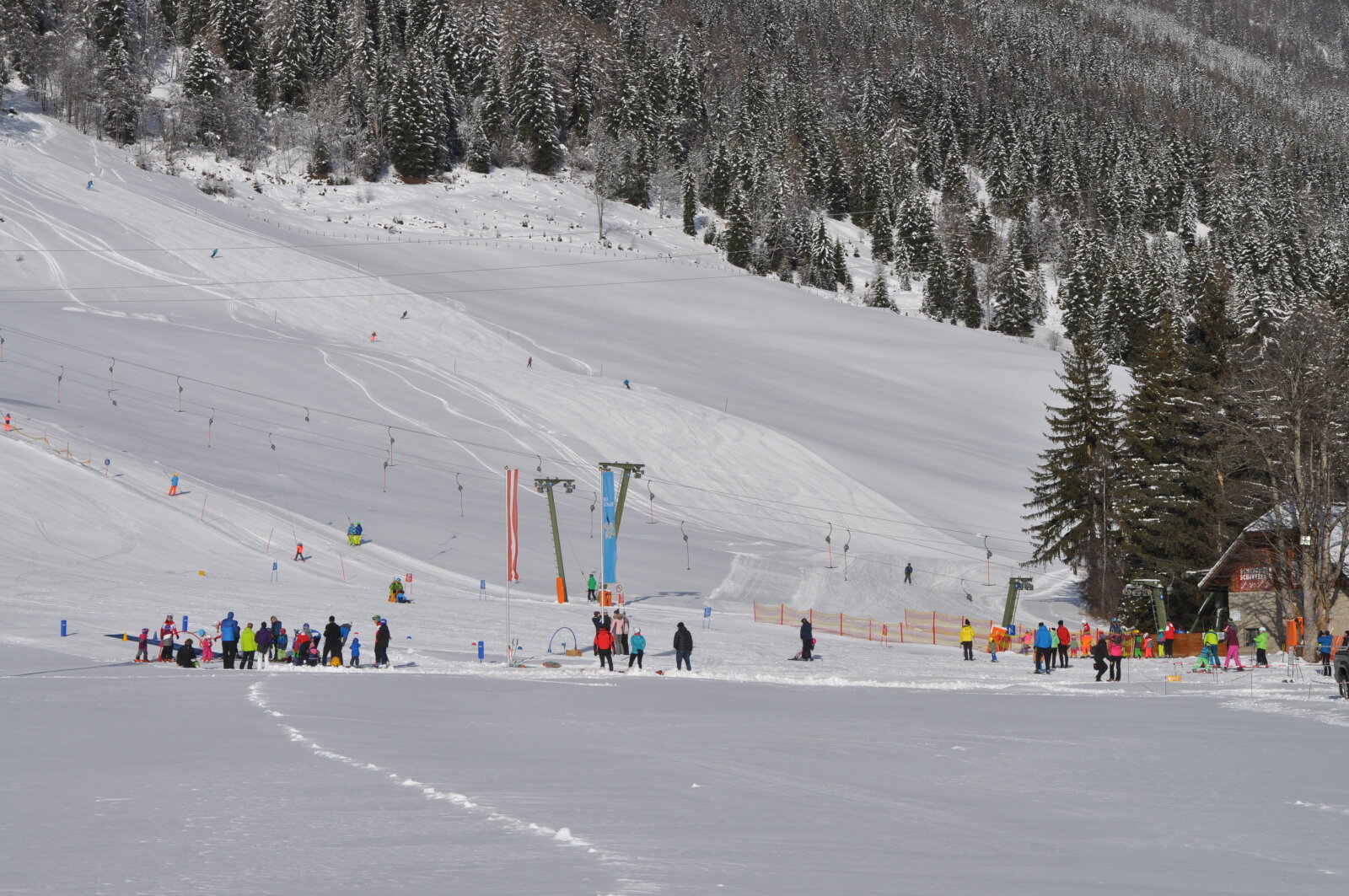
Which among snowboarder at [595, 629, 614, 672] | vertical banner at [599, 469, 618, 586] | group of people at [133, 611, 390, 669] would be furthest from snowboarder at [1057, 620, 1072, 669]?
group of people at [133, 611, 390, 669]

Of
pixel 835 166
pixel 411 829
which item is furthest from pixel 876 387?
pixel 835 166

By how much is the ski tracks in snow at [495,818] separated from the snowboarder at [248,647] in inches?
460

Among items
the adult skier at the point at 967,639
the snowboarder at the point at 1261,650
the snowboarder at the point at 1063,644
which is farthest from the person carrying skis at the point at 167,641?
the snowboarder at the point at 1261,650

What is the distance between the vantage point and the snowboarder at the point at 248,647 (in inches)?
872

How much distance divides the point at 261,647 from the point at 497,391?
35556 mm

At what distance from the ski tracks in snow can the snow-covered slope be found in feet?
84.0

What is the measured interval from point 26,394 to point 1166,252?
120 metres

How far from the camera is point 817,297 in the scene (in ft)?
307

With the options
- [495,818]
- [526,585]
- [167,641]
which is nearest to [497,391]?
[526,585]

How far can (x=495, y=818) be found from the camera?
24.2 feet

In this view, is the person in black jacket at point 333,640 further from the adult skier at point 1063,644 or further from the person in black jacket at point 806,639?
the adult skier at point 1063,644

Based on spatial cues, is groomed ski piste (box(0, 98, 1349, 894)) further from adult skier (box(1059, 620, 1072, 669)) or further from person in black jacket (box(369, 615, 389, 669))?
adult skier (box(1059, 620, 1072, 669))

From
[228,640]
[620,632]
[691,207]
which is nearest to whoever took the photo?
[228,640]

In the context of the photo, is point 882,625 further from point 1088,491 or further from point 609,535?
point 1088,491
